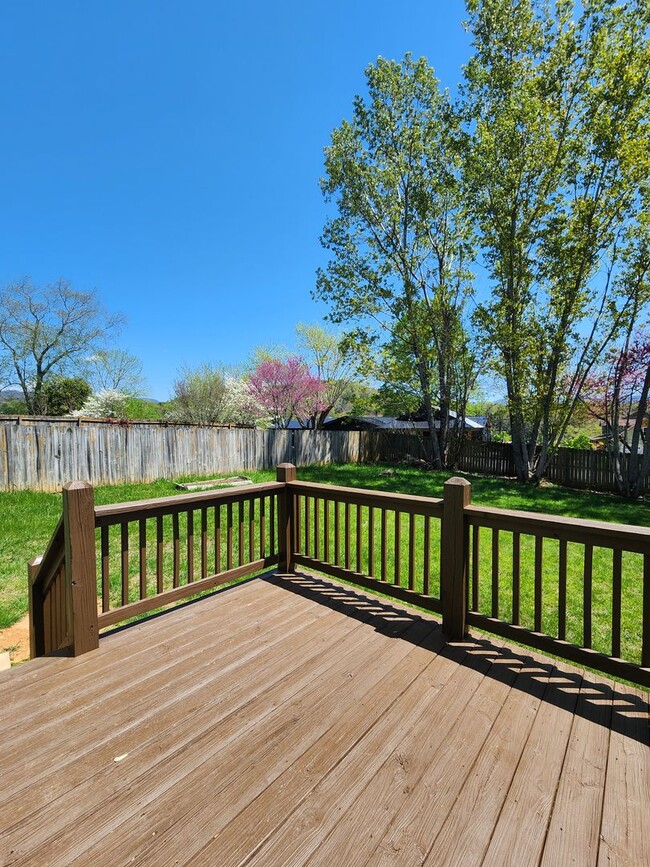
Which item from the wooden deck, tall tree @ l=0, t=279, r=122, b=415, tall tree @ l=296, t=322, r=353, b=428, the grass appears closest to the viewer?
the wooden deck

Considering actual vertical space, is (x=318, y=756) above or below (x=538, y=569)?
below

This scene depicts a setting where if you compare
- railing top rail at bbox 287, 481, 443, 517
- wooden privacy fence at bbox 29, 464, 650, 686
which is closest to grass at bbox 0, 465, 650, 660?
wooden privacy fence at bbox 29, 464, 650, 686

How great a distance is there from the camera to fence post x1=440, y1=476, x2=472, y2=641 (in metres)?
2.38

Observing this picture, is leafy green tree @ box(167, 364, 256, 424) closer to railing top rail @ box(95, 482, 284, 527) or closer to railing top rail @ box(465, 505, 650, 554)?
railing top rail @ box(95, 482, 284, 527)

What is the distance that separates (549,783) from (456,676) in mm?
665

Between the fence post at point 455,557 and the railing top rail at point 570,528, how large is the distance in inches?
3.0

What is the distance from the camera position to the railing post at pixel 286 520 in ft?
11.3

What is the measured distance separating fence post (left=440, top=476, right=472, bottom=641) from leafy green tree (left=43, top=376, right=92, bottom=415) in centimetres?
2349

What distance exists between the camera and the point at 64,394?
21.1 metres

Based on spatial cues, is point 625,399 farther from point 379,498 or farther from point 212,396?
point 212,396

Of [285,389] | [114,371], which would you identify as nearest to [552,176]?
[285,389]

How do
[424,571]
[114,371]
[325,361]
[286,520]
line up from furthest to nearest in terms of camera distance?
[114,371] → [325,361] → [286,520] → [424,571]

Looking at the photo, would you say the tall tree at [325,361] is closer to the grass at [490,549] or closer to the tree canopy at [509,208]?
the tree canopy at [509,208]

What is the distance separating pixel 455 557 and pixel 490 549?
2943 mm
